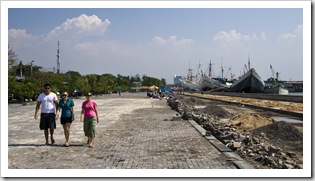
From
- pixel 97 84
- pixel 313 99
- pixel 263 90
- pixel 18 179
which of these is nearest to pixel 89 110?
pixel 18 179

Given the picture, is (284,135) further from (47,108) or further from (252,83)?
(252,83)

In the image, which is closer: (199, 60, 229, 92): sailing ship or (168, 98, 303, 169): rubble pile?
(168, 98, 303, 169): rubble pile

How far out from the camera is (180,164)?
23.0 ft

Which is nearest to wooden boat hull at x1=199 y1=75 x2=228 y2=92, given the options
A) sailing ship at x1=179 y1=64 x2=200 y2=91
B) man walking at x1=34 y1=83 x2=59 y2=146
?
sailing ship at x1=179 y1=64 x2=200 y2=91

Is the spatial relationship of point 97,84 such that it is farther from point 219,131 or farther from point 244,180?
point 244,180

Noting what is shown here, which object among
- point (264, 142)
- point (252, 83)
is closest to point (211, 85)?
point (252, 83)

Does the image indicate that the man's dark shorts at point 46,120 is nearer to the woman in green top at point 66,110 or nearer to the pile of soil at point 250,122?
the woman in green top at point 66,110

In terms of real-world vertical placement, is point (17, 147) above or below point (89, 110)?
below

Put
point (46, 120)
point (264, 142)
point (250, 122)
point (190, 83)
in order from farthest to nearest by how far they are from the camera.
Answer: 1. point (190, 83)
2. point (250, 122)
3. point (264, 142)
4. point (46, 120)

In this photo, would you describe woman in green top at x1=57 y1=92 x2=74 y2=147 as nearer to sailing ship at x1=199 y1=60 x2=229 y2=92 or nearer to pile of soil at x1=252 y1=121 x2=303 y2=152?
pile of soil at x1=252 y1=121 x2=303 y2=152

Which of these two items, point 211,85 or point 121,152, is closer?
point 121,152

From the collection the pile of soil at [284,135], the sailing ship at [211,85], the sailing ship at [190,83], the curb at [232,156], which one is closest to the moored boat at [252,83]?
the sailing ship at [211,85]

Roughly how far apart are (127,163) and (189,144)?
2777 millimetres

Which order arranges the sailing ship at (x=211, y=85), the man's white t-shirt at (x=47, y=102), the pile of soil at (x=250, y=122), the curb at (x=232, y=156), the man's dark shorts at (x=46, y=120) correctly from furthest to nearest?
the sailing ship at (x=211, y=85)
the pile of soil at (x=250, y=122)
the man's dark shorts at (x=46, y=120)
the man's white t-shirt at (x=47, y=102)
the curb at (x=232, y=156)
